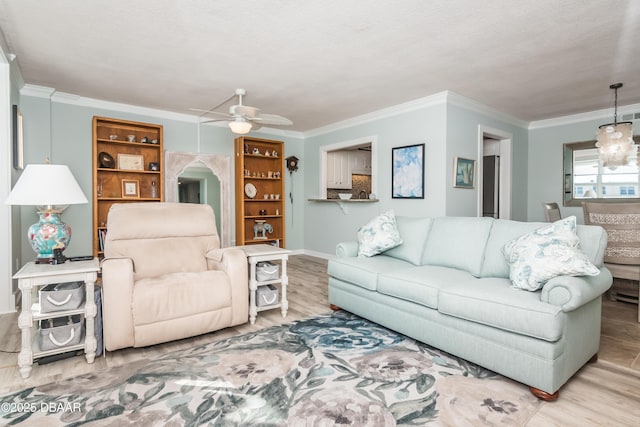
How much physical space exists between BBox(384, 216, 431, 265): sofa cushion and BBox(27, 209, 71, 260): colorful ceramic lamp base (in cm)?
283

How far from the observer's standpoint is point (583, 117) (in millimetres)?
5422

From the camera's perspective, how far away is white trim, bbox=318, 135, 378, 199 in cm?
548

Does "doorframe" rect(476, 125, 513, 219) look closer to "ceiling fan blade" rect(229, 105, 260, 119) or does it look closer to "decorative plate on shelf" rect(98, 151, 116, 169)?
"ceiling fan blade" rect(229, 105, 260, 119)

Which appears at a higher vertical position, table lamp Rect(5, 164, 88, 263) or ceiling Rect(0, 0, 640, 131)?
ceiling Rect(0, 0, 640, 131)

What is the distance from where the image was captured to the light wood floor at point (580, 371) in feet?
5.92

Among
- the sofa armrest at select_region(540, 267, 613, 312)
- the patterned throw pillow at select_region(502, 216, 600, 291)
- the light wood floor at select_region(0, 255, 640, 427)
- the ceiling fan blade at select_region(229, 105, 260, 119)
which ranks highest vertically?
the ceiling fan blade at select_region(229, 105, 260, 119)

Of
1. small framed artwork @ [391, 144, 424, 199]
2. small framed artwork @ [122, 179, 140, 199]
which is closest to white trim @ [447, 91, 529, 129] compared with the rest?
small framed artwork @ [391, 144, 424, 199]

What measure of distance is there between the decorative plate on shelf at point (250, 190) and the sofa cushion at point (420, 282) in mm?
3981

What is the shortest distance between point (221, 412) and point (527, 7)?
3.32 m

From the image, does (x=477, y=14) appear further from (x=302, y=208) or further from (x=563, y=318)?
(x=302, y=208)

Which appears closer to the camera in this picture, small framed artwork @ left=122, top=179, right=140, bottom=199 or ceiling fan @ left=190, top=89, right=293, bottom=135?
ceiling fan @ left=190, top=89, right=293, bottom=135

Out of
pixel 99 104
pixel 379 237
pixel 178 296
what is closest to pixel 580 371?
pixel 379 237

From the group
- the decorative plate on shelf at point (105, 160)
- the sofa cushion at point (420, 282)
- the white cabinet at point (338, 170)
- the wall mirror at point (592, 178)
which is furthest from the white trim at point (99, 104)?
the wall mirror at point (592, 178)

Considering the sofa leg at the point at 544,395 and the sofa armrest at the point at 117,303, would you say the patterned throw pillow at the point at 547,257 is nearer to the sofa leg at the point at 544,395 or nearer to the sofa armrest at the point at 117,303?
the sofa leg at the point at 544,395
